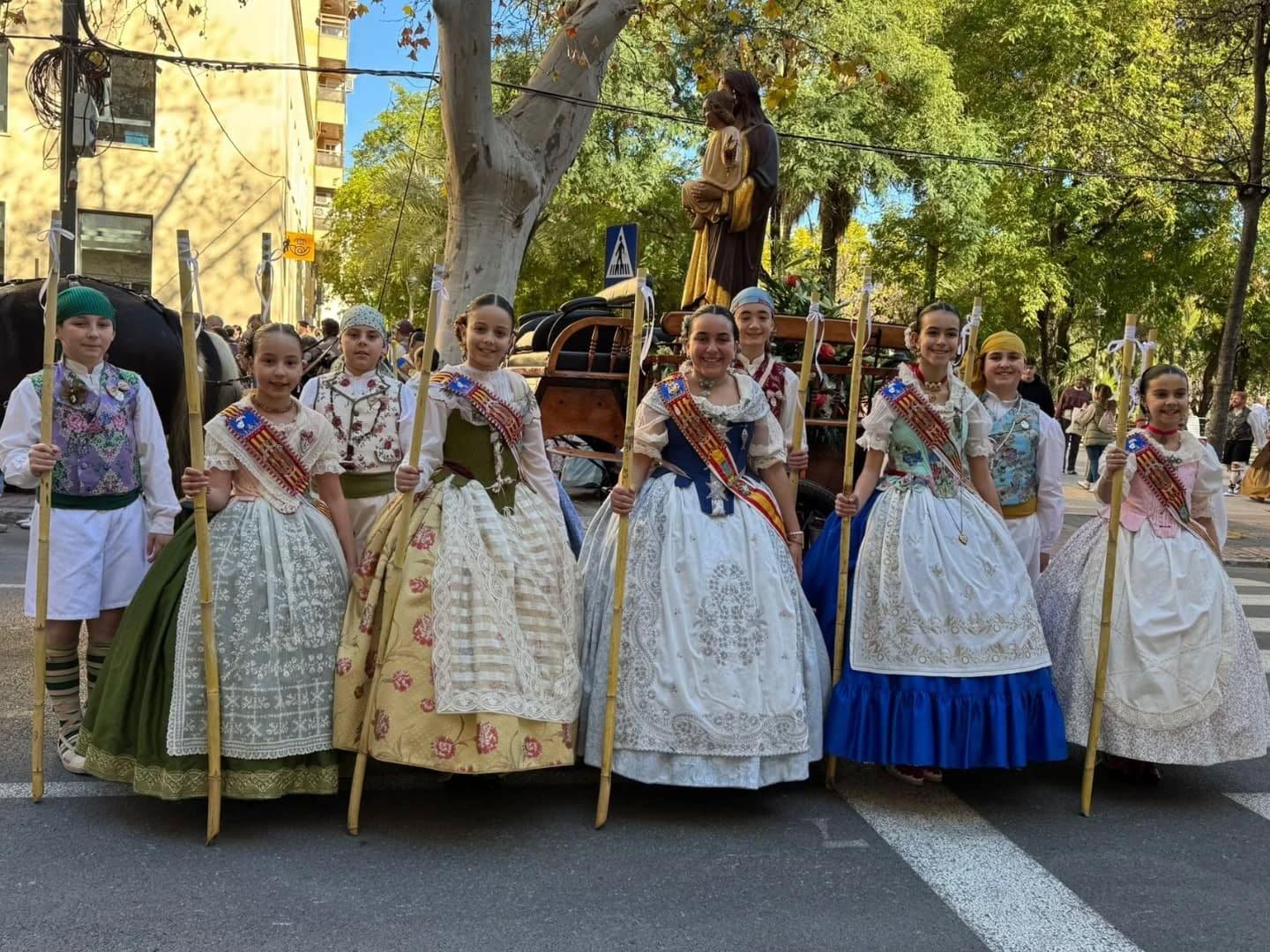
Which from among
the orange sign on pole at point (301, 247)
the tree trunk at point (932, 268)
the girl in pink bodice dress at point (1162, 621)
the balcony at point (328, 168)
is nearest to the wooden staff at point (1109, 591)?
the girl in pink bodice dress at point (1162, 621)

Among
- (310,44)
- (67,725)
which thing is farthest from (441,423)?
(310,44)

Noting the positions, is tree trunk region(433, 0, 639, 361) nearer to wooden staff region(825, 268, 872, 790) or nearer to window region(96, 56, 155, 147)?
wooden staff region(825, 268, 872, 790)

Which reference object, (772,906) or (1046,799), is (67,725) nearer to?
(772,906)

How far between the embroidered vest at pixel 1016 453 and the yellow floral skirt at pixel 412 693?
252 cm

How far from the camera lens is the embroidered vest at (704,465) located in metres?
4.50

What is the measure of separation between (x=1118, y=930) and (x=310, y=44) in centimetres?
3552

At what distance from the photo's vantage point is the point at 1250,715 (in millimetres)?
4668

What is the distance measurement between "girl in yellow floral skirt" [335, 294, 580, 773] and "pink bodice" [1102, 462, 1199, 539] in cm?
234

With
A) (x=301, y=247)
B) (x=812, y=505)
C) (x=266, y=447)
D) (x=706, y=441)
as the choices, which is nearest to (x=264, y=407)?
(x=266, y=447)

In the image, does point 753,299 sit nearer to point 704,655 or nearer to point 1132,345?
point 1132,345

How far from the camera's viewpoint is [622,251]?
8.59 m

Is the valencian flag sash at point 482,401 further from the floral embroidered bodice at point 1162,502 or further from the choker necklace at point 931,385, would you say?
the floral embroidered bodice at point 1162,502

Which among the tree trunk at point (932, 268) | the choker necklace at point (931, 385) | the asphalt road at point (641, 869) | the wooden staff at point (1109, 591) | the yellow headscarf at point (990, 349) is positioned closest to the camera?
the asphalt road at point (641, 869)

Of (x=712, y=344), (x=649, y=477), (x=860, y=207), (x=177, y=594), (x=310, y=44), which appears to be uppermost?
(x=310, y=44)
